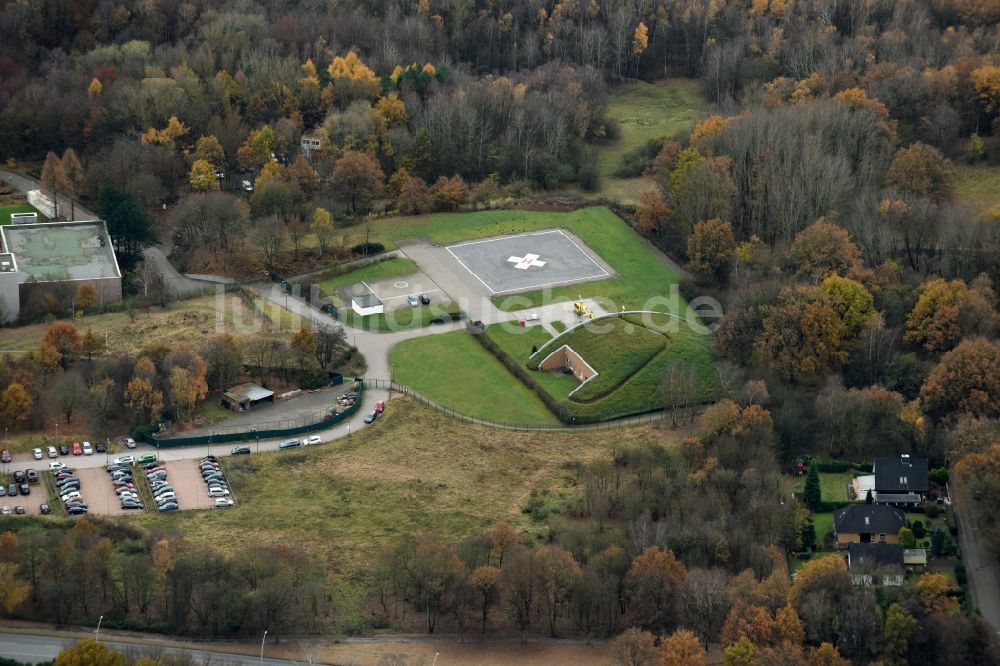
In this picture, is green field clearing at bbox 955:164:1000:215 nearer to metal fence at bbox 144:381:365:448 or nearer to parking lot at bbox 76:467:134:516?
metal fence at bbox 144:381:365:448

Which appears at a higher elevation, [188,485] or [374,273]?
[188,485]

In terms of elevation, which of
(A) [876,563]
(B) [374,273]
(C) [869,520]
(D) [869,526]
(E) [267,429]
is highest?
(A) [876,563]

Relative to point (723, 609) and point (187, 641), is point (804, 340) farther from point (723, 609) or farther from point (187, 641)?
point (187, 641)

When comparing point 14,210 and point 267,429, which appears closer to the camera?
point 267,429

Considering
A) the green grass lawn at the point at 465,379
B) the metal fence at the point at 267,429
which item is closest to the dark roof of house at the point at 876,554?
the green grass lawn at the point at 465,379

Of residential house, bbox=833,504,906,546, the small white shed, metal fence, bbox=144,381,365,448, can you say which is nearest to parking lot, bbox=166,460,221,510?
metal fence, bbox=144,381,365,448

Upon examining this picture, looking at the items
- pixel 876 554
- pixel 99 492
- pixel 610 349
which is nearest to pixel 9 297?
pixel 99 492

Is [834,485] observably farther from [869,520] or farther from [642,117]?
[642,117]
